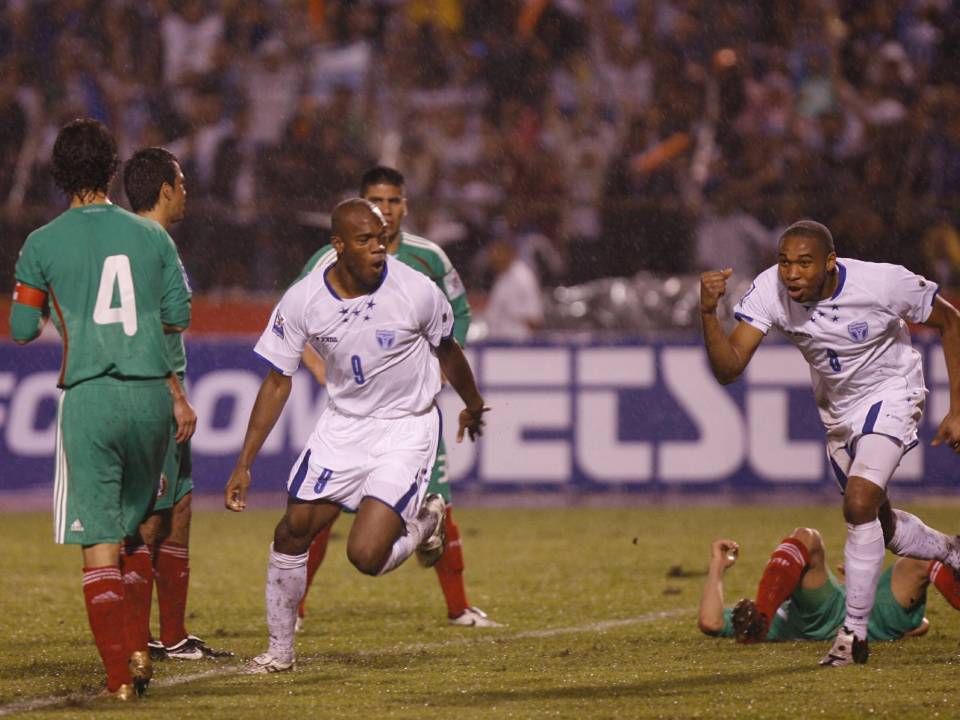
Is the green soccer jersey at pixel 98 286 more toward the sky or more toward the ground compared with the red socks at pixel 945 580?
more toward the sky

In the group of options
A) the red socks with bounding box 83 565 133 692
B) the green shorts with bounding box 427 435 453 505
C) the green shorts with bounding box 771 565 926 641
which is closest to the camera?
the red socks with bounding box 83 565 133 692

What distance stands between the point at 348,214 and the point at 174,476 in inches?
55.0

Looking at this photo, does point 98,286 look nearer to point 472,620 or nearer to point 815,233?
point 815,233

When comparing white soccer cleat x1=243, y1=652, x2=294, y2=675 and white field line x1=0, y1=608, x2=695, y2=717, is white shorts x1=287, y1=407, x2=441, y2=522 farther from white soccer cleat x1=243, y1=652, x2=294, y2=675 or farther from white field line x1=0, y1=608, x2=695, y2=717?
white field line x1=0, y1=608, x2=695, y2=717

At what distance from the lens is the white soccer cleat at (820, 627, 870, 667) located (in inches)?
263

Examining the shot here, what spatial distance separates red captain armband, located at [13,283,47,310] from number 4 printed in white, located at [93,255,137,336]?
214 mm

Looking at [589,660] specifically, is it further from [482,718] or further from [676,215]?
[676,215]

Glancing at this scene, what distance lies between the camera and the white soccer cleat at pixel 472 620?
8234 millimetres

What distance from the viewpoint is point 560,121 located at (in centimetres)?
1574

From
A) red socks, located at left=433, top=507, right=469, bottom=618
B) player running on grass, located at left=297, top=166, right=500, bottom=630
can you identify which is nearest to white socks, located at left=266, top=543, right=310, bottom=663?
player running on grass, located at left=297, top=166, right=500, bottom=630

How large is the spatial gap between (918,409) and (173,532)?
3.33 m

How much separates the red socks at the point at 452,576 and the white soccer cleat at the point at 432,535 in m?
1.21

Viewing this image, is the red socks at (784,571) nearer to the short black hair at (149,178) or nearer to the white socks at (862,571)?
the white socks at (862,571)

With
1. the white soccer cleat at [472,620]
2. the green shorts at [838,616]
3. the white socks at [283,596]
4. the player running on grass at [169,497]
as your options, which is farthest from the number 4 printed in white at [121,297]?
the green shorts at [838,616]
